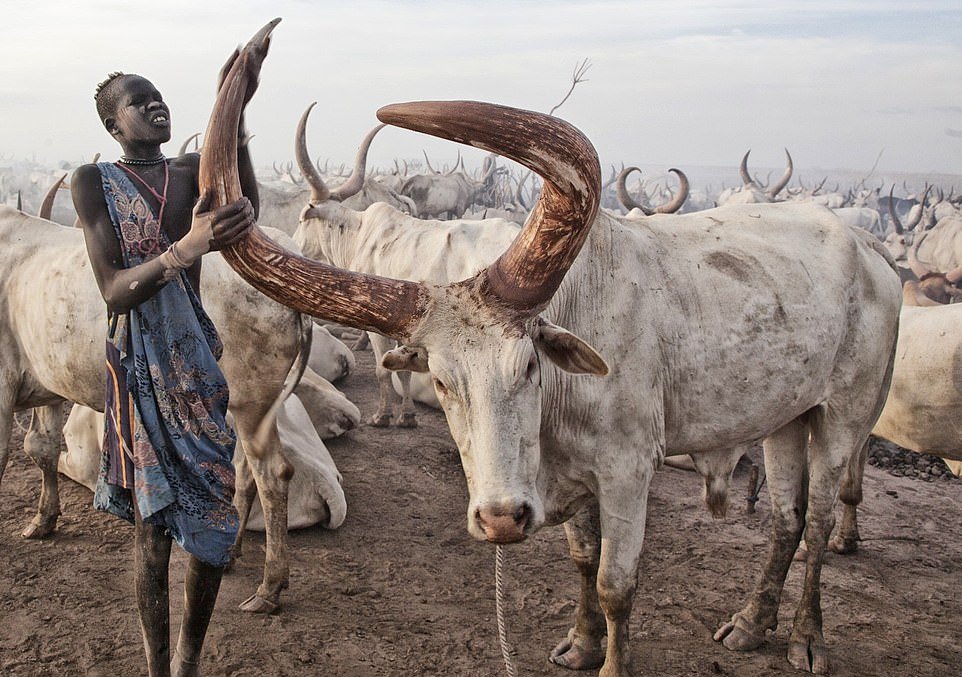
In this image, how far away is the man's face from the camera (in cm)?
274

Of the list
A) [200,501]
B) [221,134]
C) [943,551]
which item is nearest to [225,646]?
[200,501]

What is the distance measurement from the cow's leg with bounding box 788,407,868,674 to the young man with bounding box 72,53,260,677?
258 centimetres

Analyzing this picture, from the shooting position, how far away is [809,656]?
3951mm

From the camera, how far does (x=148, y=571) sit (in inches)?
115

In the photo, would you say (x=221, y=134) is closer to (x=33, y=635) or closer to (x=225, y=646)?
(x=225, y=646)

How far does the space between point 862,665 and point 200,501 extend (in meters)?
2.94

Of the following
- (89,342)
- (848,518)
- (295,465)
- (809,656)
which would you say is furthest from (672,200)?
(89,342)

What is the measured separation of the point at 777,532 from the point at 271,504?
2393 mm

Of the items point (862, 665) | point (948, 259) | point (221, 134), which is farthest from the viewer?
point (948, 259)

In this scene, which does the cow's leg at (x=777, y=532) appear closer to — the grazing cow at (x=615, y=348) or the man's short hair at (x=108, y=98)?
the grazing cow at (x=615, y=348)

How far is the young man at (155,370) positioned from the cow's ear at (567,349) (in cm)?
96

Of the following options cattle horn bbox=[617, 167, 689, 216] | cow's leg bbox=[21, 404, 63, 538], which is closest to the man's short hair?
cow's leg bbox=[21, 404, 63, 538]

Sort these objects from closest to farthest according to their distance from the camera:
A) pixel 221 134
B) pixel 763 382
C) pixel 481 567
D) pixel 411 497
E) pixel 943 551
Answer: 1. pixel 221 134
2. pixel 763 382
3. pixel 481 567
4. pixel 943 551
5. pixel 411 497

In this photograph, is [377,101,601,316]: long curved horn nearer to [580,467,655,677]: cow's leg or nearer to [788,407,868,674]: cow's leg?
[580,467,655,677]: cow's leg
